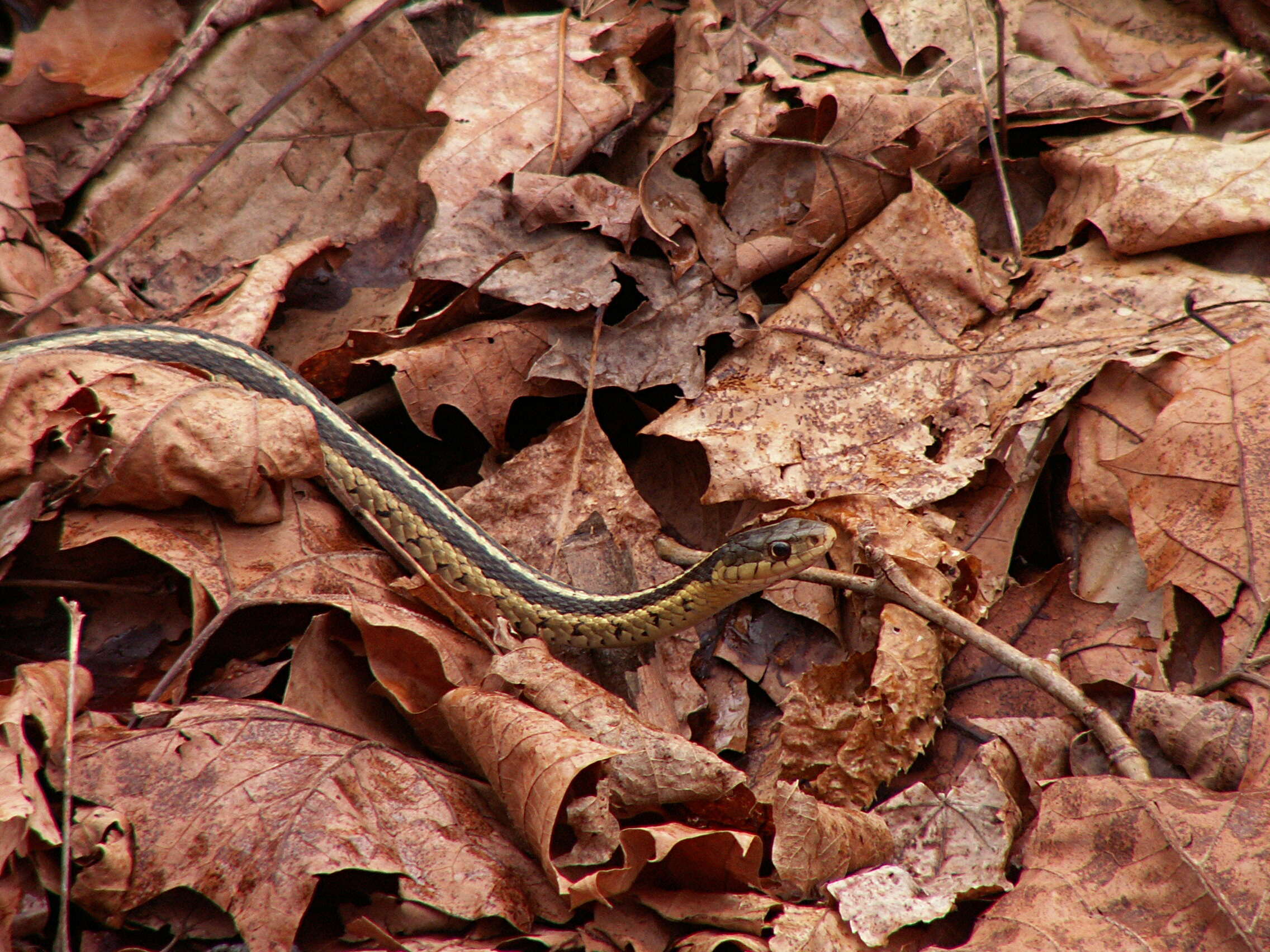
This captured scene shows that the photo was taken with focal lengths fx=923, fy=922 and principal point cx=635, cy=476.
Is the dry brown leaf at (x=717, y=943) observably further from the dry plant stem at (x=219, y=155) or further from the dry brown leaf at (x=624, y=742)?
the dry plant stem at (x=219, y=155)

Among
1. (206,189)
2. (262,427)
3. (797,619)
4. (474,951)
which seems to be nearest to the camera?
(474,951)

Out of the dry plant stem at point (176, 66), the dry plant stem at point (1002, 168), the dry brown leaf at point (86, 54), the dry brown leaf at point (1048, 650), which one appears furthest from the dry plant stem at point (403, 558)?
the dry plant stem at point (1002, 168)

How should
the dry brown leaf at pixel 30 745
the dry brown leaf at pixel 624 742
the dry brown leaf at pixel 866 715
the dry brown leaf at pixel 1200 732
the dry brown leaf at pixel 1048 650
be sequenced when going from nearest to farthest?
the dry brown leaf at pixel 30 745 → the dry brown leaf at pixel 1200 732 → the dry brown leaf at pixel 624 742 → the dry brown leaf at pixel 866 715 → the dry brown leaf at pixel 1048 650

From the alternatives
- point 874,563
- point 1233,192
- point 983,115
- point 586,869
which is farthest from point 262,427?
point 1233,192

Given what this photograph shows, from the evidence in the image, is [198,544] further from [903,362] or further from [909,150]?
[909,150]

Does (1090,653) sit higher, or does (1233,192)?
(1233,192)

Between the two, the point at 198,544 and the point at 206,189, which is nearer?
the point at 198,544

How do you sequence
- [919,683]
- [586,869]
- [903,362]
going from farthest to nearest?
[903,362] < [919,683] < [586,869]

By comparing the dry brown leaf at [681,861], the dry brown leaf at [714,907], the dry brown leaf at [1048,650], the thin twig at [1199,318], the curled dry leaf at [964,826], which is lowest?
the dry brown leaf at [1048,650]
